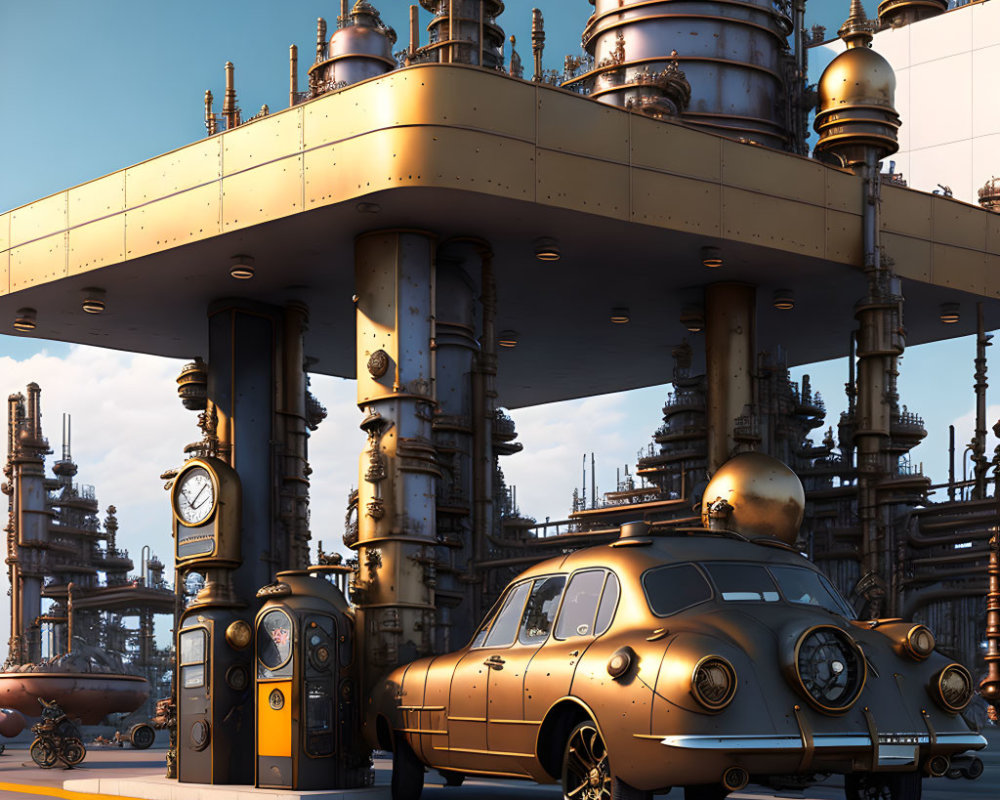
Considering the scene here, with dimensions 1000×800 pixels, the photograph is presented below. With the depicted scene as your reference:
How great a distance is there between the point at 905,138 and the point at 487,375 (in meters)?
47.7

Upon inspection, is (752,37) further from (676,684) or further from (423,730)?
(676,684)

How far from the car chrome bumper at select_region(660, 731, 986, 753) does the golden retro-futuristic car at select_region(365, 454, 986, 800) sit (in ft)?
0.04

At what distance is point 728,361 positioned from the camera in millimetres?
26547

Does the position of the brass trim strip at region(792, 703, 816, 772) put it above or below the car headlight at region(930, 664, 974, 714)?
below

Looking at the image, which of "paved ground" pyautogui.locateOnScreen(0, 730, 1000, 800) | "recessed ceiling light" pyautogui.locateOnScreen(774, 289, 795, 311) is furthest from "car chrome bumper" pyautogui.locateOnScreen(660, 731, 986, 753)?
"recessed ceiling light" pyautogui.locateOnScreen(774, 289, 795, 311)

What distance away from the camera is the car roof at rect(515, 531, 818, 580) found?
14.3 meters

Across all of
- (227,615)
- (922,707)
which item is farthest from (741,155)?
(922,707)

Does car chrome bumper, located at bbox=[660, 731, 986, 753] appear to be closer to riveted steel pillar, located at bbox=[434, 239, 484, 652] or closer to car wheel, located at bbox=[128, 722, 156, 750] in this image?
riveted steel pillar, located at bbox=[434, 239, 484, 652]

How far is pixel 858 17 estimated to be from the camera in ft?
92.4

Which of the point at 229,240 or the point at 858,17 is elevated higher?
the point at 858,17

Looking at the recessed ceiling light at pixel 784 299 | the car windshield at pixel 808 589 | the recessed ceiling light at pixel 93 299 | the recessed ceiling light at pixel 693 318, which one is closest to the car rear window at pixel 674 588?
the car windshield at pixel 808 589

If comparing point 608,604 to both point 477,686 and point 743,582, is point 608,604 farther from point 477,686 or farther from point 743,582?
point 477,686

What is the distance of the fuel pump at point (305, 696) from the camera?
767 inches

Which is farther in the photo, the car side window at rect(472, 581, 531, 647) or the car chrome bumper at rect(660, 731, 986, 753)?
the car side window at rect(472, 581, 531, 647)
